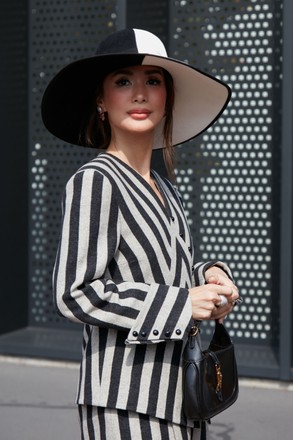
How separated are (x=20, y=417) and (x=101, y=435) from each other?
3.11 m

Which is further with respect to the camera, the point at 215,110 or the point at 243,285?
the point at 243,285

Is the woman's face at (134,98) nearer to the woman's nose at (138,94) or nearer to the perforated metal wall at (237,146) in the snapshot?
the woman's nose at (138,94)

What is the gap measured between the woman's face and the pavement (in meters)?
2.85

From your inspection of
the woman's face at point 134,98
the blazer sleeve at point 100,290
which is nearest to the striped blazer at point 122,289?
the blazer sleeve at point 100,290

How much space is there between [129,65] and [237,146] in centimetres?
413

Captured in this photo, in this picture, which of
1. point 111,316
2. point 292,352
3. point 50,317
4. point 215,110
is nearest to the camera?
point 111,316

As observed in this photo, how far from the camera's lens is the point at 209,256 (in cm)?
645

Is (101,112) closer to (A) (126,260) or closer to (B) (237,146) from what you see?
(A) (126,260)

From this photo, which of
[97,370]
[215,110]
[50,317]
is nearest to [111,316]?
[97,370]

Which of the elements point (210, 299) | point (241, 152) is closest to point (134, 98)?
point (210, 299)

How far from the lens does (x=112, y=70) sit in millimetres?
2266

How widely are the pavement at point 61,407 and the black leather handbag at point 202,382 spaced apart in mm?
2688

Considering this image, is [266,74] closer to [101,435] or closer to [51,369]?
[51,369]

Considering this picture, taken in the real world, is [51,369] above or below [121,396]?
below
